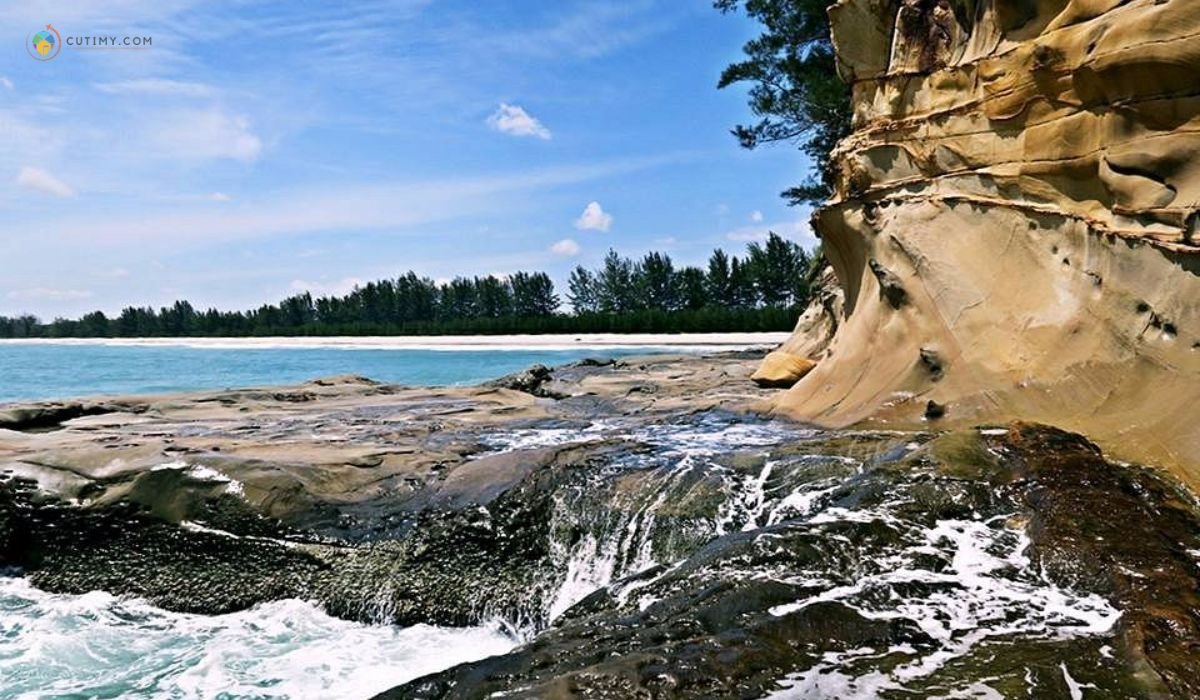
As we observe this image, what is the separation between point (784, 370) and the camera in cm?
804

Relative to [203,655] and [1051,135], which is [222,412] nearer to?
[203,655]

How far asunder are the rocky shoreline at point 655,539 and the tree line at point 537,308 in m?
21.1

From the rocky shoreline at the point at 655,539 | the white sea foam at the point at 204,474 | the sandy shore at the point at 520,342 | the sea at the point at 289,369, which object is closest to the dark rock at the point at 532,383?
the rocky shoreline at the point at 655,539

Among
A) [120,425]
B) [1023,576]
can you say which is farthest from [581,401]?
[1023,576]

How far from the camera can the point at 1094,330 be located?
4.23 m

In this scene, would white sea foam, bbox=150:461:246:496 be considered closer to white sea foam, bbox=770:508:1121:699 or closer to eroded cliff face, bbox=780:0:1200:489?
white sea foam, bbox=770:508:1121:699

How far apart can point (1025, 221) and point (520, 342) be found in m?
26.4

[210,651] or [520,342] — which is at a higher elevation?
[520,342]

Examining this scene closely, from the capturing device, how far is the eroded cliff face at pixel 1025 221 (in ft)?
12.5

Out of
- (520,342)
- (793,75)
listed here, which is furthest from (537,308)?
(793,75)

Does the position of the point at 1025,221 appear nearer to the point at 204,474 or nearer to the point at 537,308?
the point at 204,474

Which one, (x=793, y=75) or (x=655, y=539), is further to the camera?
(x=793, y=75)

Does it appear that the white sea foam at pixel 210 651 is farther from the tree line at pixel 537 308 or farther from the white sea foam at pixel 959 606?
the tree line at pixel 537 308

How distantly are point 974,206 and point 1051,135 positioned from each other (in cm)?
68
